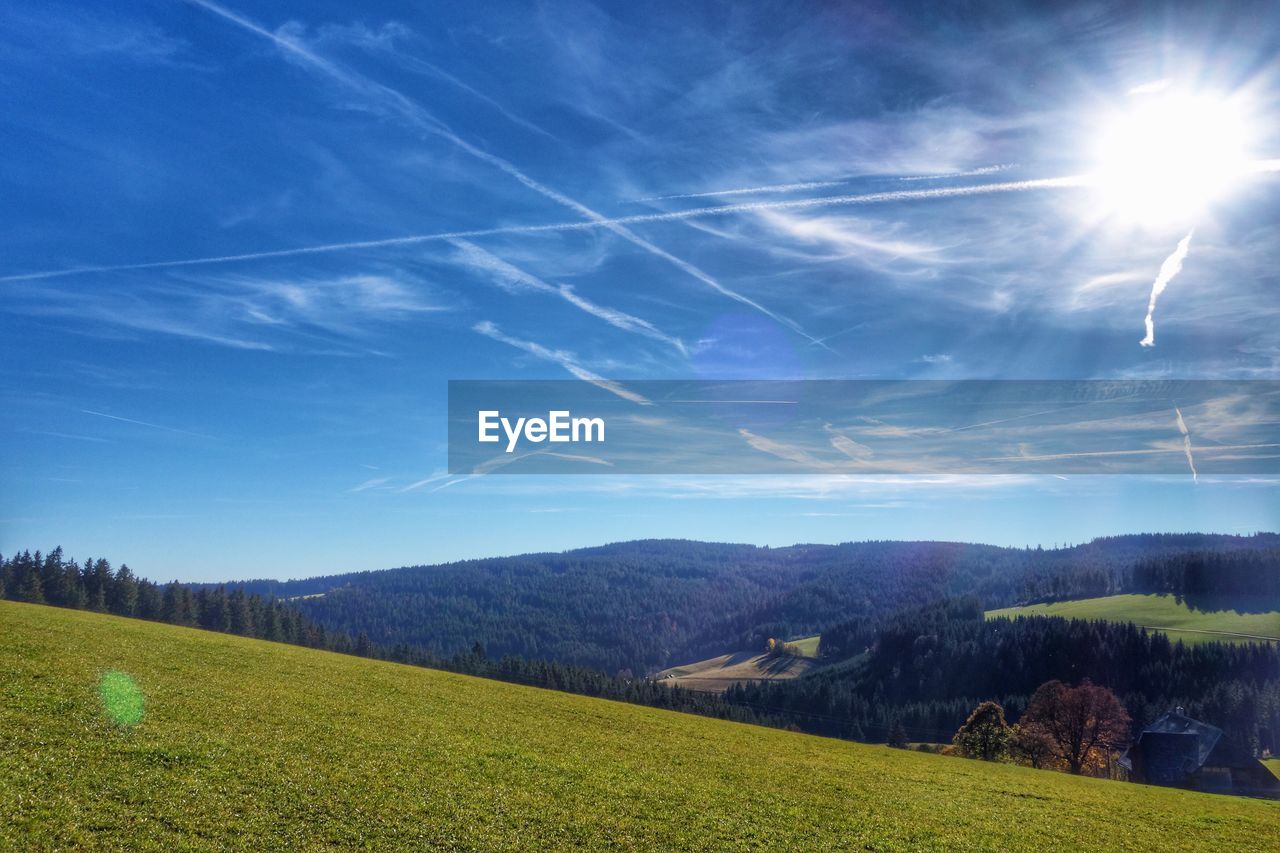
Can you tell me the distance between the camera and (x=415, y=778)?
23.1m

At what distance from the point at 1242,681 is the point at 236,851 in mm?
219715

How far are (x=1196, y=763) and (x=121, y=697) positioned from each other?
11220 cm

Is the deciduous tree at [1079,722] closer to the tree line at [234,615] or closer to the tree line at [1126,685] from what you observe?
the tree line at [234,615]

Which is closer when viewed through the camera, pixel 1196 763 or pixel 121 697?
pixel 121 697

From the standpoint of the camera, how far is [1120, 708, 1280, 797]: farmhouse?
83.8 metres

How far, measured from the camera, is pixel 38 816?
16281 mm

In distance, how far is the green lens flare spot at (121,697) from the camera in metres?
23.2

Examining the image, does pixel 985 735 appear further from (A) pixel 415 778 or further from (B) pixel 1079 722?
(A) pixel 415 778

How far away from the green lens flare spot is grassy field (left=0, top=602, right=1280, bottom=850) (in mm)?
124

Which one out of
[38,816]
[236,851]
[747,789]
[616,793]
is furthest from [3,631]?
[747,789]

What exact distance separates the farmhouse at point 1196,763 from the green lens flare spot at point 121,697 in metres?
107

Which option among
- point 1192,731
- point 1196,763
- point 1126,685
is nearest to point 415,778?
point 1196,763

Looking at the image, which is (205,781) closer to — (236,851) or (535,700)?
(236,851)

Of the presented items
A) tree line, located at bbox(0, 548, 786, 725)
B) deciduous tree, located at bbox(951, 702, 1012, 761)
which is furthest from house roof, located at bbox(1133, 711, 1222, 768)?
tree line, located at bbox(0, 548, 786, 725)
